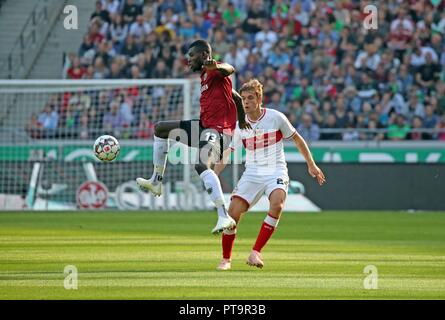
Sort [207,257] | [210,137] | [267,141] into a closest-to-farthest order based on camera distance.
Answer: [267,141], [210,137], [207,257]

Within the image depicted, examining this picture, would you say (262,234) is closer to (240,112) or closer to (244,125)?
(244,125)

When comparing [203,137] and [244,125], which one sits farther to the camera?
[203,137]

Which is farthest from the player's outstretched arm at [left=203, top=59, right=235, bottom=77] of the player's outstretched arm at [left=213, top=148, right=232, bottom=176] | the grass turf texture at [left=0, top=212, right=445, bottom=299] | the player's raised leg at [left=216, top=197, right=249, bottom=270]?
the grass turf texture at [left=0, top=212, right=445, bottom=299]

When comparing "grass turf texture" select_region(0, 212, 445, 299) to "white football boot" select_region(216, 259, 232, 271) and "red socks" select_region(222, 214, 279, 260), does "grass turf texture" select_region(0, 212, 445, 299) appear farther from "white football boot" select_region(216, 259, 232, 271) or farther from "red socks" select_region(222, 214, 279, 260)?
"red socks" select_region(222, 214, 279, 260)

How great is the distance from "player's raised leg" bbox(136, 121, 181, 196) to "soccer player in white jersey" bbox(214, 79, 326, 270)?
44.3 inches

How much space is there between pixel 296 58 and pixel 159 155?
16.5 meters

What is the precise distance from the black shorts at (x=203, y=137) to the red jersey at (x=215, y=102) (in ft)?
0.29

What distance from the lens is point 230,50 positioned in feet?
97.3

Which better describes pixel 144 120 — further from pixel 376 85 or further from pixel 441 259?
pixel 441 259

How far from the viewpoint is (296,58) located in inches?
1163

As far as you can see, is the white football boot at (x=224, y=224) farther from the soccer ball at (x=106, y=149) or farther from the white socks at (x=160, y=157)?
the soccer ball at (x=106, y=149)

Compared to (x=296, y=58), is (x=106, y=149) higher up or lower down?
lower down

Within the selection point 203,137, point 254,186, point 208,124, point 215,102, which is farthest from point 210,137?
point 254,186
